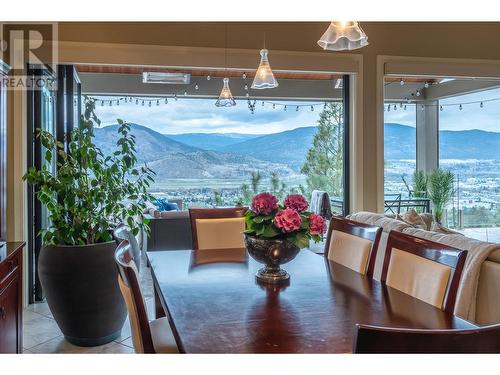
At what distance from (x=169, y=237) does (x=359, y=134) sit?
8.47 feet

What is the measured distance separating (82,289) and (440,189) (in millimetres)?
5028

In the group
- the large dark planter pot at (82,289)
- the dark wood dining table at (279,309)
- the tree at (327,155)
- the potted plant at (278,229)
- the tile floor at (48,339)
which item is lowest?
the tile floor at (48,339)

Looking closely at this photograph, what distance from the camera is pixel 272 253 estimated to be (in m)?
2.06

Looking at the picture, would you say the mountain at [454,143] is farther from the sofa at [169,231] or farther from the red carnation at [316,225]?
the red carnation at [316,225]

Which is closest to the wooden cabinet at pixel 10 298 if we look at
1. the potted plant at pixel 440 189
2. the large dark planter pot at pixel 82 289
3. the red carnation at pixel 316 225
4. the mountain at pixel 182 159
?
the large dark planter pot at pixel 82 289

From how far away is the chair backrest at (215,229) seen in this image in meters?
3.21

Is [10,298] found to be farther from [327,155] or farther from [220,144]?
[220,144]

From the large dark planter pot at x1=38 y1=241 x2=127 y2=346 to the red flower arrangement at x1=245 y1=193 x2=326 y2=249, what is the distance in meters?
1.38

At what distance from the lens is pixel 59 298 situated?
9.69ft

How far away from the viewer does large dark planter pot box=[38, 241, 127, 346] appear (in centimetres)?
290

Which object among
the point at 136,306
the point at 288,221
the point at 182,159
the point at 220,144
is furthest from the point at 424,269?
the point at 182,159

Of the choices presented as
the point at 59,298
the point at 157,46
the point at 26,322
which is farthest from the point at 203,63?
the point at 26,322

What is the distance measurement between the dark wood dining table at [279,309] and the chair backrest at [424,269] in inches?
3.1

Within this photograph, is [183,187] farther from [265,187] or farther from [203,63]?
[203,63]
